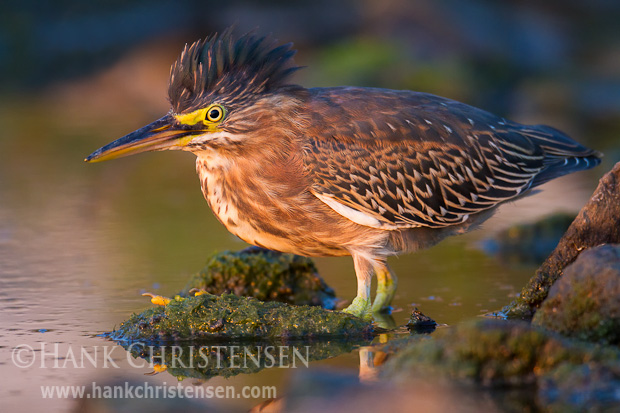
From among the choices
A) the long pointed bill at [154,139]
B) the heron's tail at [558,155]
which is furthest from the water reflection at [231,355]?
the heron's tail at [558,155]

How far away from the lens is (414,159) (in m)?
8.23

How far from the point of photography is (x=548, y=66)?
950 inches

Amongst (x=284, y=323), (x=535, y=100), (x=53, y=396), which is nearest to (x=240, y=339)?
(x=284, y=323)

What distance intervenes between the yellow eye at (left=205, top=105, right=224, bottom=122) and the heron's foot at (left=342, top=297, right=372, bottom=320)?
1.90 meters

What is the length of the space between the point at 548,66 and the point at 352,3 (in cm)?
534

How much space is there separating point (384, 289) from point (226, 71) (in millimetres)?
2356

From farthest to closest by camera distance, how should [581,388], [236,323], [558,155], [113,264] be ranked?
[113,264]
[558,155]
[236,323]
[581,388]

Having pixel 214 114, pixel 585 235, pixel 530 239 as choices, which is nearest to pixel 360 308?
pixel 585 235

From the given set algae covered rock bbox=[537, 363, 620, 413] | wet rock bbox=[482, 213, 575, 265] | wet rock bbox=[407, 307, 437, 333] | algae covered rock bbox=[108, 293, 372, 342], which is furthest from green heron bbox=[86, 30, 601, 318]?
algae covered rock bbox=[537, 363, 620, 413]

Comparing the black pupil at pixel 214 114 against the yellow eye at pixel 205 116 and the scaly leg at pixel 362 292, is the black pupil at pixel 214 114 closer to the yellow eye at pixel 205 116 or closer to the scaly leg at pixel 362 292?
the yellow eye at pixel 205 116

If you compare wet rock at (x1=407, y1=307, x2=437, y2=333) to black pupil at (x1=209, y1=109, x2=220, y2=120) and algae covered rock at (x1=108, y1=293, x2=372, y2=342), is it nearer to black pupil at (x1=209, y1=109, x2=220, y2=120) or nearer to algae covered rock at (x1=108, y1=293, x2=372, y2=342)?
algae covered rock at (x1=108, y1=293, x2=372, y2=342)

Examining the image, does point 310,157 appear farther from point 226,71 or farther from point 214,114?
point 226,71

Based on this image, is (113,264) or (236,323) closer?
(236,323)

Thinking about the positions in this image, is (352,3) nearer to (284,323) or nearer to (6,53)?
(6,53)
